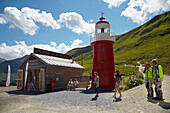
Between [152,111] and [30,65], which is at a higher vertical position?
[30,65]

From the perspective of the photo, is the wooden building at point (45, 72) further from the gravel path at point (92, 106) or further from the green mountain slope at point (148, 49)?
the green mountain slope at point (148, 49)

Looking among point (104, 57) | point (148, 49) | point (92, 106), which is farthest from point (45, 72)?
point (148, 49)

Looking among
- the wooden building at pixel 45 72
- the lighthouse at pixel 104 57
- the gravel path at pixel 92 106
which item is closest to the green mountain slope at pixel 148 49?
the lighthouse at pixel 104 57

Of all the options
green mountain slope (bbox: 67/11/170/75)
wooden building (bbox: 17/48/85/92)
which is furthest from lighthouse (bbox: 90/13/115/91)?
green mountain slope (bbox: 67/11/170/75)

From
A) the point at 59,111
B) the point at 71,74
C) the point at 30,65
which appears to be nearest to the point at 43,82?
the point at 30,65

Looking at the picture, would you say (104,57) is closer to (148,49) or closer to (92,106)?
(92,106)

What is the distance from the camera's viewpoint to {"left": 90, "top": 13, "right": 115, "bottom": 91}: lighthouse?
13.6m

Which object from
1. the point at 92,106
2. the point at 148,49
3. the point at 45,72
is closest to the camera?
the point at 92,106

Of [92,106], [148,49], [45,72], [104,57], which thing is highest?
[148,49]

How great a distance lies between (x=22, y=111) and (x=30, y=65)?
1015 centimetres

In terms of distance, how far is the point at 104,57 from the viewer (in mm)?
14062

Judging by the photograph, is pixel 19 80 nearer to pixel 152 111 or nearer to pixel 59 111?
pixel 59 111

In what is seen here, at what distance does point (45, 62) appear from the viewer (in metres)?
13.6

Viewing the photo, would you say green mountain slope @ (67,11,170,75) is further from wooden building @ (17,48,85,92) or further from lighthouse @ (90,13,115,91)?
wooden building @ (17,48,85,92)
